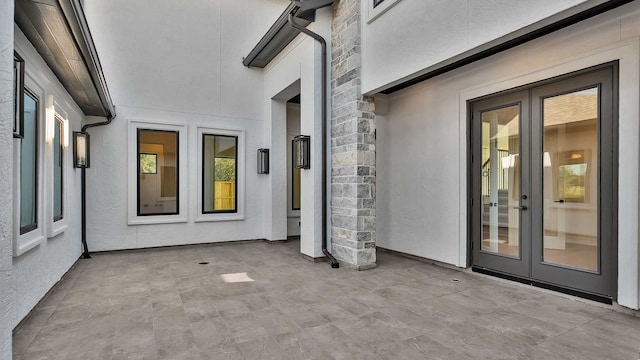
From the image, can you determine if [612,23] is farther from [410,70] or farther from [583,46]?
[410,70]

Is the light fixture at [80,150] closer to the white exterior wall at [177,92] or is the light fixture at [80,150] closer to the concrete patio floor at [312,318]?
the white exterior wall at [177,92]

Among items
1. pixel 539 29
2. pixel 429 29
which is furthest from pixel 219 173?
pixel 539 29

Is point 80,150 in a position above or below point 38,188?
above

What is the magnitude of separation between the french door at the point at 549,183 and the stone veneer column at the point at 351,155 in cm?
149

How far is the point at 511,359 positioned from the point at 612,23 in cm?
342

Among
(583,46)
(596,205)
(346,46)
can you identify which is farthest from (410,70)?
(596,205)

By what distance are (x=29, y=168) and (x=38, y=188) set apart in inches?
10.9

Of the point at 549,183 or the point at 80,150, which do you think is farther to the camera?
the point at 80,150

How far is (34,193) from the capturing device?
361 cm

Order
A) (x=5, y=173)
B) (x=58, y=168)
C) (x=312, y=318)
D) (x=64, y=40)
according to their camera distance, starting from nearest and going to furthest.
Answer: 1. (x=5, y=173)
2. (x=64, y=40)
3. (x=312, y=318)
4. (x=58, y=168)

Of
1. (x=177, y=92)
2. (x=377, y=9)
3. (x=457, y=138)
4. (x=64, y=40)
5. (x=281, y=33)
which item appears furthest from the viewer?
(x=177, y=92)

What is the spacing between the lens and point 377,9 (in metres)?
4.88

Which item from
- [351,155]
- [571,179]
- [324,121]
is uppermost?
[324,121]

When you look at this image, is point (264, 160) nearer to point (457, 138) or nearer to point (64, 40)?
→ point (457, 138)
